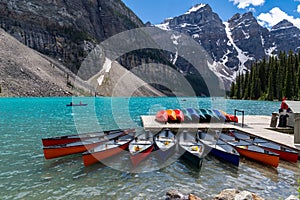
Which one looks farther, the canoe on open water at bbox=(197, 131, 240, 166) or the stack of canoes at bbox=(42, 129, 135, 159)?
the stack of canoes at bbox=(42, 129, 135, 159)

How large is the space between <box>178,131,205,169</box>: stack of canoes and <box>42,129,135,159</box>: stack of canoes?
18.0 ft

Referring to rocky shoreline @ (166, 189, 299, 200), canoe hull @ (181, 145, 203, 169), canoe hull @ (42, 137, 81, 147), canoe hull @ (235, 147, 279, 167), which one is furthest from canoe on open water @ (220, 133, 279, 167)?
canoe hull @ (42, 137, 81, 147)

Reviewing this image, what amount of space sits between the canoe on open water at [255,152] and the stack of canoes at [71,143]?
933cm

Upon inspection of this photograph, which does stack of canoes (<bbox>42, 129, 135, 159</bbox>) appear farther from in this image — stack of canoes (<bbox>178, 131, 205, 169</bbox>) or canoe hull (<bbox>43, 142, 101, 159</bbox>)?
stack of canoes (<bbox>178, 131, 205, 169</bbox>)

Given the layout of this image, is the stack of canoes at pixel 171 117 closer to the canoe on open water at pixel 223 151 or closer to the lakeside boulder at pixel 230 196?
the canoe on open water at pixel 223 151

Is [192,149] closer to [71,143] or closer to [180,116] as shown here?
[71,143]

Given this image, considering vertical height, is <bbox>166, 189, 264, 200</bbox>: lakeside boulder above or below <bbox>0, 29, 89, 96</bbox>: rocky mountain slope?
below

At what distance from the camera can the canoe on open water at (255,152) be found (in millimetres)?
14312

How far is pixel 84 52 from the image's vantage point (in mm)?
171125

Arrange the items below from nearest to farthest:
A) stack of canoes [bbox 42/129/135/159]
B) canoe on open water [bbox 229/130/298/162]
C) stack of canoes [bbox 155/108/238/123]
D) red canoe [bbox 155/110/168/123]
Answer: stack of canoes [bbox 42/129/135/159]
canoe on open water [bbox 229/130/298/162]
red canoe [bbox 155/110/168/123]
stack of canoes [bbox 155/108/238/123]

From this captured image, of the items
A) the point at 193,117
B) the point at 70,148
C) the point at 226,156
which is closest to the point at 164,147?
the point at 226,156

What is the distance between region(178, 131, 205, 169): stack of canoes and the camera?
46.5 ft

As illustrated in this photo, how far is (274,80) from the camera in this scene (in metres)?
99.4

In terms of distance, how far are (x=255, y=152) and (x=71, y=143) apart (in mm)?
12667
